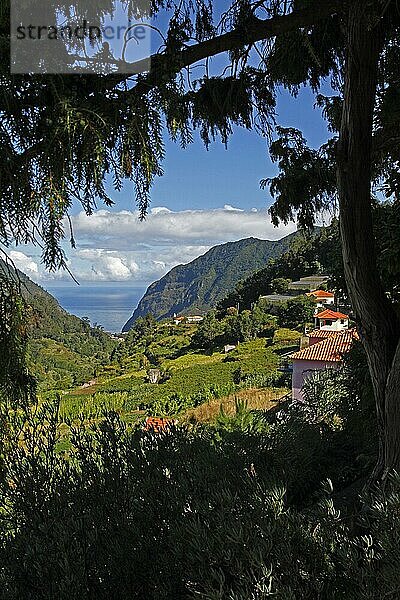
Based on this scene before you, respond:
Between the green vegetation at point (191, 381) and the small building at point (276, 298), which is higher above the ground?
the small building at point (276, 298)

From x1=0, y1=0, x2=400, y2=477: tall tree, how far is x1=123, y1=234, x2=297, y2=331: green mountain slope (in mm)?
51287

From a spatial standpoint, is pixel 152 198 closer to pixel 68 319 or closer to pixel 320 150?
pixel 320 150

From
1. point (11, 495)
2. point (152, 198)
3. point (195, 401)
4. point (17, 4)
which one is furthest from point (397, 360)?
point (195, 401)

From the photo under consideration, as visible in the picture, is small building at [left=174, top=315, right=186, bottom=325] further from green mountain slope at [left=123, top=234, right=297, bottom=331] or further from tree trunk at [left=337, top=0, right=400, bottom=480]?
tree trunk at [left=337, top=0, right=400, bottom=480]

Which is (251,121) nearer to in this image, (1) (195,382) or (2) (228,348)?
(1) (195,382)

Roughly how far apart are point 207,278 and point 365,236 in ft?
206

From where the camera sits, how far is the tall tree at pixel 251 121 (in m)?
1.34

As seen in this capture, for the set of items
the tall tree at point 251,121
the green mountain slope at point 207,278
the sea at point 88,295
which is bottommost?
the sea at point 88,295

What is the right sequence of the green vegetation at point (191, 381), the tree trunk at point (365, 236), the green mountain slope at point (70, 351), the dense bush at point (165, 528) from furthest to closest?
the green mountain slope at point (70, 351) → the green vegetation at point (191, 381) → the tree trunk at point (365, 236) → the dense bush at point (165, 528)

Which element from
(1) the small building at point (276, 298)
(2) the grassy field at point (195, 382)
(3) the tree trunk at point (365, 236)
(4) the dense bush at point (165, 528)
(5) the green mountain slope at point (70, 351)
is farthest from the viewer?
(1) the small building at point (276, 298)

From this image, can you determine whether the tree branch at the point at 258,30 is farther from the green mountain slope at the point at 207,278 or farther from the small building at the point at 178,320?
the green mountain slope at the point at 207,278

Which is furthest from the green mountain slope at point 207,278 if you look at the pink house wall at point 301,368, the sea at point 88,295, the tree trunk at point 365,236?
the tree trunk at point 365,236

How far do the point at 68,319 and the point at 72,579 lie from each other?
36706mm

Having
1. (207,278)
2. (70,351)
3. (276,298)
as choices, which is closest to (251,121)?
(276,298)
